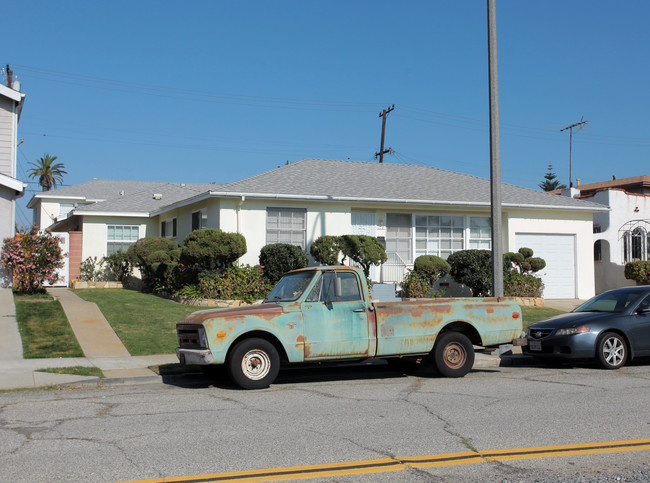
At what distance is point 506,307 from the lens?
10.5m

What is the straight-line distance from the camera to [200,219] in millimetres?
22109

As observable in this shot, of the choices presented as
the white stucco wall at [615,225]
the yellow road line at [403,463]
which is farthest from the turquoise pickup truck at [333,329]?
the white stucco wall at [615,225]

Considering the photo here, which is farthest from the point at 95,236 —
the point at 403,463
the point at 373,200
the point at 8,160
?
the point at 403,463

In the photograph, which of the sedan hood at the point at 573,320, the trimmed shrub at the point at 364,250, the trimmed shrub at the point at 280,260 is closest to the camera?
the sedan hood at the point at 573,320

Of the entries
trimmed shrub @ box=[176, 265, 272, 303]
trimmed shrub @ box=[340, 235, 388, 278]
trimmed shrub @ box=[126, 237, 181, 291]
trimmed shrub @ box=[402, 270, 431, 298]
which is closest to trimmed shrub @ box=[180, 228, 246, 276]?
trimmed shrub @ box=[176, 265, 272, 303]

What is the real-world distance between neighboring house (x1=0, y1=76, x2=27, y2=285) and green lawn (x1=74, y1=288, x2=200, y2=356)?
322 centimetres

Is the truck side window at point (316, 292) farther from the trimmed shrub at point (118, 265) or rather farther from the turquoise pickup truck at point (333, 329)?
the trimmed shrub at point (118, 265)

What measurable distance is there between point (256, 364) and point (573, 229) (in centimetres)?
1765

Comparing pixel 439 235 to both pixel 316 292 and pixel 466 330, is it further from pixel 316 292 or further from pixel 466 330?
pixel 316 292

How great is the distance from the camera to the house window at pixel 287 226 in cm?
2019

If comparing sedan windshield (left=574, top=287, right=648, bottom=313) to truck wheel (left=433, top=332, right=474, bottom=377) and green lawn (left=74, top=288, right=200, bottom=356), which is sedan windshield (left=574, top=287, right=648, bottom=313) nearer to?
truck wheel (left=433, top=332, right=474, bottom=377)

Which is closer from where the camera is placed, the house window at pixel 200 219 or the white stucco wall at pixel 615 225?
the house window at pixel 200 219

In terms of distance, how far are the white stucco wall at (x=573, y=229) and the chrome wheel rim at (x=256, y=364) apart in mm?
15314

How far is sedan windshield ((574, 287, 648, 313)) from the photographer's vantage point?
1178cm
